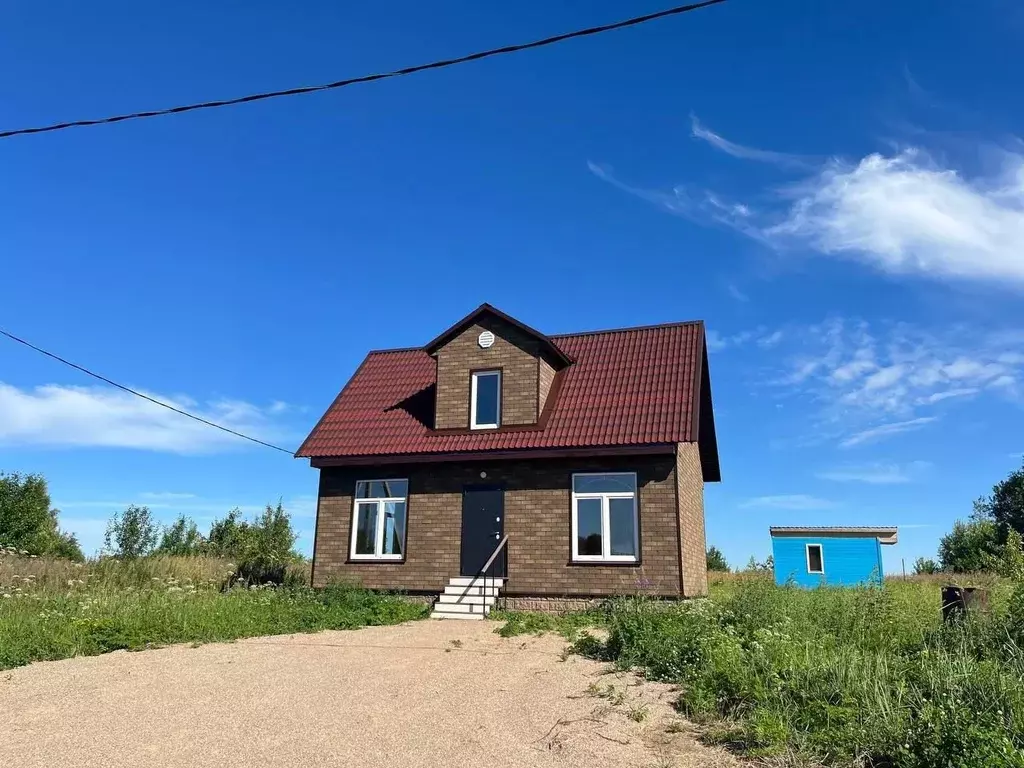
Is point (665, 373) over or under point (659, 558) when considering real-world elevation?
over

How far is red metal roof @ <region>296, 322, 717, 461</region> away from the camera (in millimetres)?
14398

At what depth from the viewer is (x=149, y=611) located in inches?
427

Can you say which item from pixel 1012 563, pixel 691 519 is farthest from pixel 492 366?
pixel 1012 563

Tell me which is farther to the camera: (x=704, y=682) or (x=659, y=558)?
(x=659, y=558)

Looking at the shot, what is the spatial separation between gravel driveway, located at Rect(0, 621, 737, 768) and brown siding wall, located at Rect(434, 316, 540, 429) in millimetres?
6980

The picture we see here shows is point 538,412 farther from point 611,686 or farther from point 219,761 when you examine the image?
point 219,761

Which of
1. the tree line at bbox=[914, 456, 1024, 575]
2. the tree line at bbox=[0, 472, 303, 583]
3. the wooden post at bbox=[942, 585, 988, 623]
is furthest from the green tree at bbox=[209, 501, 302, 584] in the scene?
the tree line at bbox=[914, 456, 1024, 575]

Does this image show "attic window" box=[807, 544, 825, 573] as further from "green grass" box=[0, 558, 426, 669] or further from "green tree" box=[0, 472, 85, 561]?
"green tree" box=[0, 472, 85, 561]

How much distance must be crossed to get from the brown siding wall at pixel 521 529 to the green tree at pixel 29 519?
23060 mm

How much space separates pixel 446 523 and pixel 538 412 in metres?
3.07

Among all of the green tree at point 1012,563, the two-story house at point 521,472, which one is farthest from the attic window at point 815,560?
the green tree at point 1012,563

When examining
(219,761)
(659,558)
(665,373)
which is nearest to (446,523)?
(659,558)

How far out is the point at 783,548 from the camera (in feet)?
89.7

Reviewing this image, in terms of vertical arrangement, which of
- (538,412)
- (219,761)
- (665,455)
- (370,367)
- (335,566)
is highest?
(370,367)
